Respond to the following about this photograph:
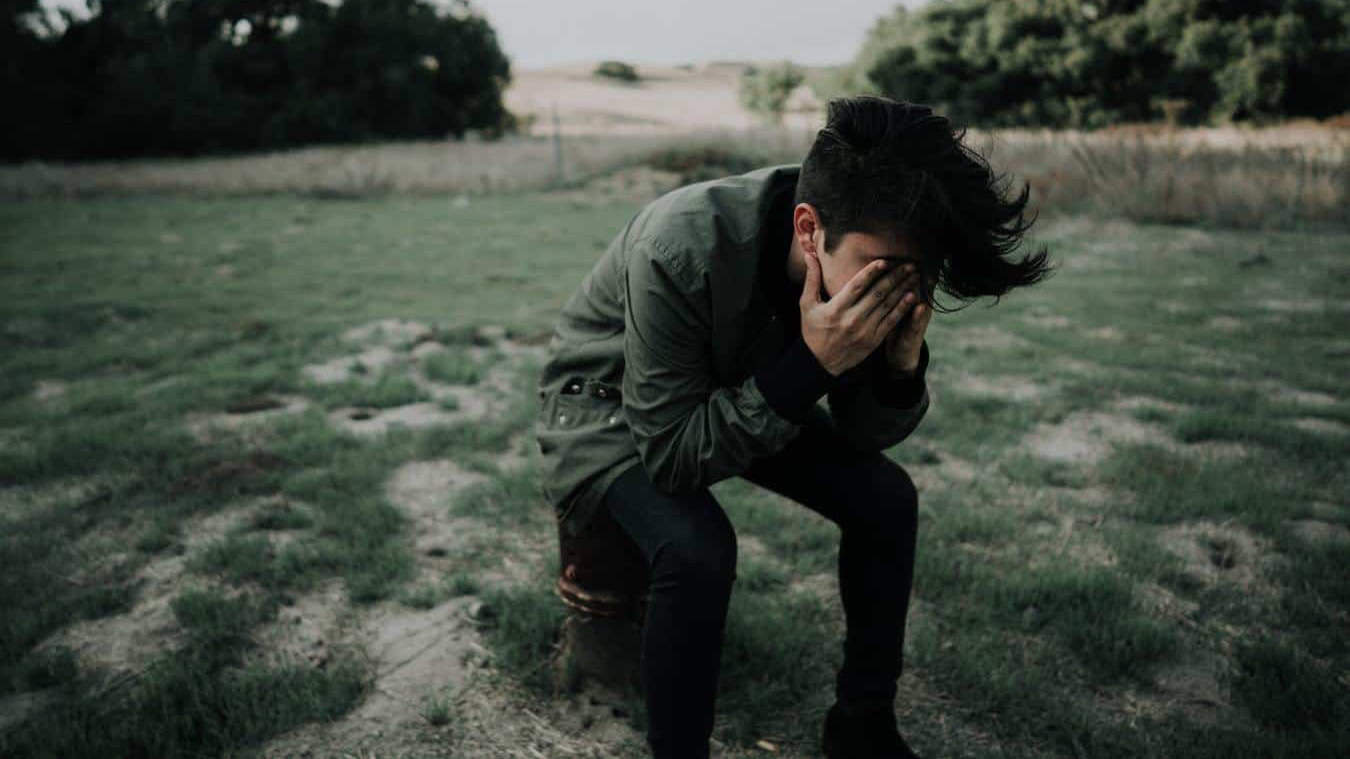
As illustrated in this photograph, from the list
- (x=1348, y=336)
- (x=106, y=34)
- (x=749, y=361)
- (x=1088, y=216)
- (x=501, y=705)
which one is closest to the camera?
(x=749, y=361)

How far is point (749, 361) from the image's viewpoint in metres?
2.03

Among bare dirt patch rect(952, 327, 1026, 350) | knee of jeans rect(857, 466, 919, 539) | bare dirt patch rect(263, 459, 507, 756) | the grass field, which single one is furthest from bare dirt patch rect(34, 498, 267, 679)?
bare dirt patch rect(952, 327, 1026, 350)

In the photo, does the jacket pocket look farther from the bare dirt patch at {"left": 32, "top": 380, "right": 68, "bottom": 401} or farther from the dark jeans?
the bare dirt patch at {"left": 32, "top": 380, "right": 68, "bottom": 401}

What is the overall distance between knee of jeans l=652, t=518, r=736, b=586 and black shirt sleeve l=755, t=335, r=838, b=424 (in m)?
0.34

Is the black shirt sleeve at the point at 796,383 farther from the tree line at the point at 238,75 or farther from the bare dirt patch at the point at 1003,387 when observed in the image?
the tree line at the point at 238,75

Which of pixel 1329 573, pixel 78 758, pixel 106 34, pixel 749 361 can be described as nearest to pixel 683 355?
pixel 749 361

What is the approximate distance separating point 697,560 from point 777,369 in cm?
46

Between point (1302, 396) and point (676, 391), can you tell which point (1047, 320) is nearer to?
point (1302, 396)

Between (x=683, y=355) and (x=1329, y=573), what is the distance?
2714 mm

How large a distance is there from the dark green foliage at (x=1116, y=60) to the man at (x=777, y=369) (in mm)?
28098

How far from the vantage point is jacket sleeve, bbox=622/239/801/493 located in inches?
68.7

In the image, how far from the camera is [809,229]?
1.76 m

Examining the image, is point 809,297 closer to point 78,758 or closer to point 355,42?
point 78,758

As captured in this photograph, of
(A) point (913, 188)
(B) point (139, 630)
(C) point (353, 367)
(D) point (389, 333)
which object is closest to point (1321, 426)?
(A) point (913, 188)
